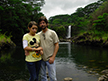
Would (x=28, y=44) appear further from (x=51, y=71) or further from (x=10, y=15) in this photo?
(x=10, y=15)

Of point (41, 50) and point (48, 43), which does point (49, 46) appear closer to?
point (48, 43)

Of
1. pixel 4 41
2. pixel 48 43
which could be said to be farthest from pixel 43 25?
pixel 4 41

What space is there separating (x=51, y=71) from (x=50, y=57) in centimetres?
36

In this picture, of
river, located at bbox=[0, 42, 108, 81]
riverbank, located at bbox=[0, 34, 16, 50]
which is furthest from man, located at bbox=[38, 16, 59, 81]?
riverbank, located at bbox=[0, 34, 16, 50]

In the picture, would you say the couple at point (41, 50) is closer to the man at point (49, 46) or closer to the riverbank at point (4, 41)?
the man at point (49, 46)

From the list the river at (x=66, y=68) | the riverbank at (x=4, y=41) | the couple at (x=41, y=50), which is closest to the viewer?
the couple at (x=41, y=50)

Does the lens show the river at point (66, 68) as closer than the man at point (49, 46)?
No

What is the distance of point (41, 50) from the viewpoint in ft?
9.06

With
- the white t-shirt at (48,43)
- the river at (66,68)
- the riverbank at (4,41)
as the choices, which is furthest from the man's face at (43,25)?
the riverbank at (4,41)

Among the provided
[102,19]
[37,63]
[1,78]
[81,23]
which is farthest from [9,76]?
[81,23]

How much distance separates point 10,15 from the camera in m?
22.6

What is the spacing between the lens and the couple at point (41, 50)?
2729mm

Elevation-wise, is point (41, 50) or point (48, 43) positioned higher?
point (48, 43)

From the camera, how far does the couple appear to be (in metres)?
2.73
